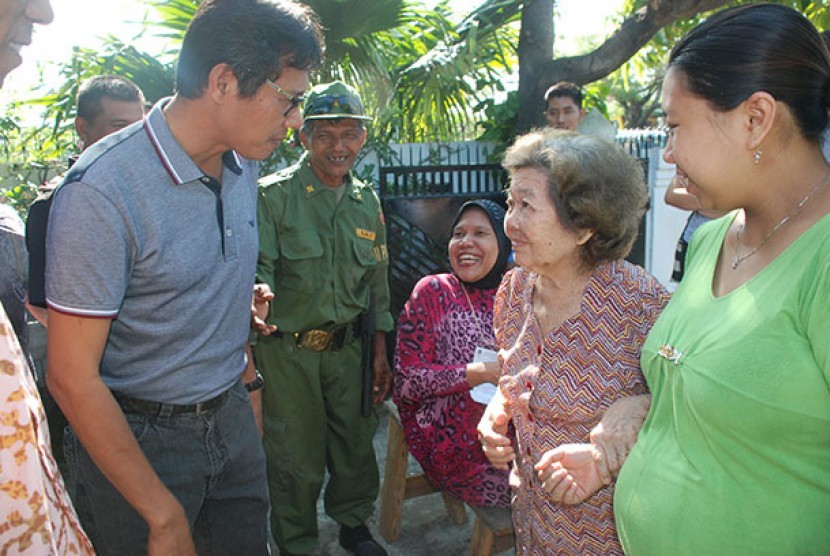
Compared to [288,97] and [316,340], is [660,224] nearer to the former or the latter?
[316,340]

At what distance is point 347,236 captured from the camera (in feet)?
10.7

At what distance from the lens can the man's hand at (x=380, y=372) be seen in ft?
11.4

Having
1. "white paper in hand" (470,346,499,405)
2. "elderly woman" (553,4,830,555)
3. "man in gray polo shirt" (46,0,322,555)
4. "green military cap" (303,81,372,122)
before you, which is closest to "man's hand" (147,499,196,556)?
"man in gray polo shirt" (46,0,322,555)

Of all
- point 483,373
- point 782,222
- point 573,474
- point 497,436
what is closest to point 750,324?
point 782,222

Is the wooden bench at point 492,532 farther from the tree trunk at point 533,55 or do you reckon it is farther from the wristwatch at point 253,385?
the tree trunk at point 533,55

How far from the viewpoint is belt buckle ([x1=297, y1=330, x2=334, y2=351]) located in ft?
10.2

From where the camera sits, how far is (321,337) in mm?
3148

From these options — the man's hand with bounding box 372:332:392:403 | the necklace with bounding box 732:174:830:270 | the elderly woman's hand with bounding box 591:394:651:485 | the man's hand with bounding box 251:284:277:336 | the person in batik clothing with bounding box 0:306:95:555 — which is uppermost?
the necklace with bounding box 732:174:830:270

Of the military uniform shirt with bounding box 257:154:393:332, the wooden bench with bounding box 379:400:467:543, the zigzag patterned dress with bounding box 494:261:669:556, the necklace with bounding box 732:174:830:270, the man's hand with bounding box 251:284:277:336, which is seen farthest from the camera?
the wooden bench with bounding box 379:400:467:543

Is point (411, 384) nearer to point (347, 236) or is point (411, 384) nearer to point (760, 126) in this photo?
point (347, 236)

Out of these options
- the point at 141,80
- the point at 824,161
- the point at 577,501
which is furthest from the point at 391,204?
the point at 824,161

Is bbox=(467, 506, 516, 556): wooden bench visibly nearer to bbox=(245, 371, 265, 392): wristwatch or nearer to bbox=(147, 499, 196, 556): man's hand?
bbox=(245, 371, 265, 392): wristwatch

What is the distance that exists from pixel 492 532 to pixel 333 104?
213 cm

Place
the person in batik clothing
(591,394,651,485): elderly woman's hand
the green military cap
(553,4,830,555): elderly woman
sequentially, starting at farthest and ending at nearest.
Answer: the green military cap < (591,394,651,485): elderly woman's hand < (553,4,830,555): elderly woman < the person in batik clothing
